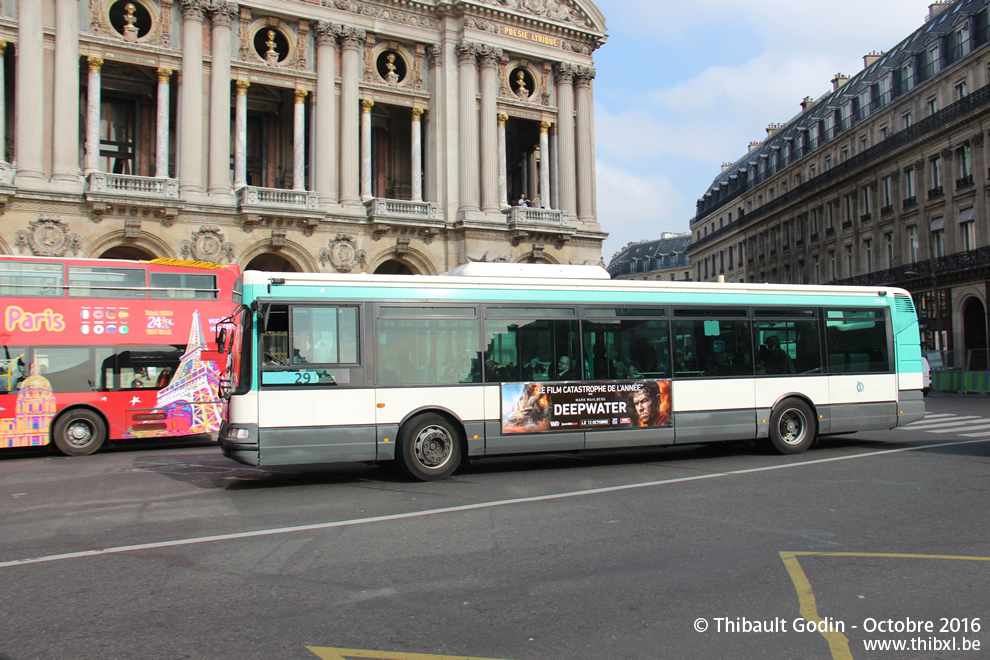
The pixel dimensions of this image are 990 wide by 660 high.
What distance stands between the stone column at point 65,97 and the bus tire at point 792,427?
81.3ft

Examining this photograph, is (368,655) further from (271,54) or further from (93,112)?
(271,54)

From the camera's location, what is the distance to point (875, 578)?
5270mm

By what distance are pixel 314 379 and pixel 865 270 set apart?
157ft

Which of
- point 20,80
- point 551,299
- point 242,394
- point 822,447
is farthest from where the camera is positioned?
point 20,80

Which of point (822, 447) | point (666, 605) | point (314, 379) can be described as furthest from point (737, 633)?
point (822, 447)

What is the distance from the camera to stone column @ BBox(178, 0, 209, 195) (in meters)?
28.2

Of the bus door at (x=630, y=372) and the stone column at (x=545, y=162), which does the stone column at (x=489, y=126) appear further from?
the bus door at (x=630, y=372)

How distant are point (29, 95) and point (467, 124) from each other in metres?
16.7

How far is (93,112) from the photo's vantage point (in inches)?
1077

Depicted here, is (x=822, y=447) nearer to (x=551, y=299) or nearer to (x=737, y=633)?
(x=551, y=299)

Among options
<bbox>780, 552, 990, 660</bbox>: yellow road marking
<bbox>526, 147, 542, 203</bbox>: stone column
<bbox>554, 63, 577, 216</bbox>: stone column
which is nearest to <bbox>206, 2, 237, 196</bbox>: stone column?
<bbox>554, 63, 577, 216</bbox>: stone column

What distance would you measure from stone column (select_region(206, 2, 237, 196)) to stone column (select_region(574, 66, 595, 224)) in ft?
53.6

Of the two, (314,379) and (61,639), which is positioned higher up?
(314,379)

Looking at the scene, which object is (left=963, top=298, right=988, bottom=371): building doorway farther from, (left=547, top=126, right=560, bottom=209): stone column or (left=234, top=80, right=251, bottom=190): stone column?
(left=234, top=80, right=251, bottom=190): stone column
